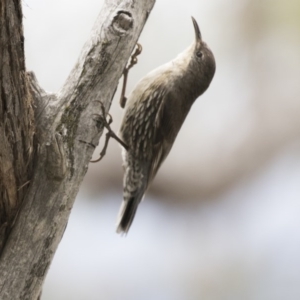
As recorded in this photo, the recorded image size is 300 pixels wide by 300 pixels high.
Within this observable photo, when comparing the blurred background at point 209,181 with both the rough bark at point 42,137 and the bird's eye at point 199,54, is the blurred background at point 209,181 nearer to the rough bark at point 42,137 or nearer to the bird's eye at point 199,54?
the bird's eye at point 199,54

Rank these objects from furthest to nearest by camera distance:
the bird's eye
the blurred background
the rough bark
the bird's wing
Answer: the blurred background → the bird's eye → the bird's wing → the rough bark

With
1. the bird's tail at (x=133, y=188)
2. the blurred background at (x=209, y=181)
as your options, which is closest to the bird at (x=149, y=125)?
the bird's tail at (x=133, y=188)

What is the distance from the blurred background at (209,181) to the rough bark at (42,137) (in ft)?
4.88

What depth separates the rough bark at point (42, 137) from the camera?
1.32 m

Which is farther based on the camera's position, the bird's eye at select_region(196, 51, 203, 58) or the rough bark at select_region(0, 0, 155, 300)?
the bird's eye at select_region(196, 51, 203, 58)

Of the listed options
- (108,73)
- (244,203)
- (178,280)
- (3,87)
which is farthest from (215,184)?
(3,87)

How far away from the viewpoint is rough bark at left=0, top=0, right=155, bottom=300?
132 centimetres

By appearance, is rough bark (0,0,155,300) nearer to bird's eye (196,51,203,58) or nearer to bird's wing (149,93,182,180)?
bird's wing (149,93,182,180)

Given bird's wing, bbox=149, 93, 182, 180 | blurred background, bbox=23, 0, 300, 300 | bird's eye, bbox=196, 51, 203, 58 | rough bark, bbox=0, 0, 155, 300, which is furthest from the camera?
blurred background, bbox=23, 0, 300, 300

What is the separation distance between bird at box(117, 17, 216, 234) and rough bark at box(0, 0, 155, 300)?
0.74 m

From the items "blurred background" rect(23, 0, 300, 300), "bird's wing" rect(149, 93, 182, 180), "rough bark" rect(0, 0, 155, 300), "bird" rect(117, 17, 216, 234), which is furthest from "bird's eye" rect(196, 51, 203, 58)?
"rough bark" rect(0, 0, 155, 300)

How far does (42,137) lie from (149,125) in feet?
3.14

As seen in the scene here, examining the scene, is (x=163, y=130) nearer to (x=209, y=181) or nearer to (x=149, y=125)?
(x=149, y=125)

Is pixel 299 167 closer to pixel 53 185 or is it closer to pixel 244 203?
pixel 244 203
